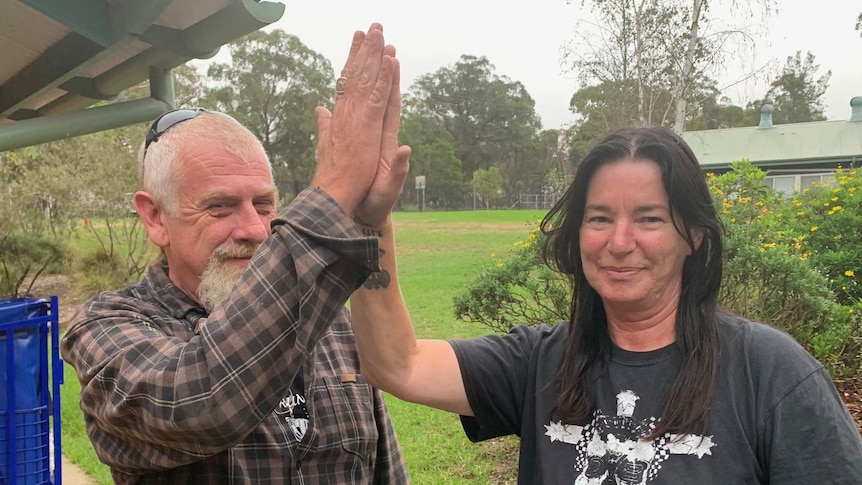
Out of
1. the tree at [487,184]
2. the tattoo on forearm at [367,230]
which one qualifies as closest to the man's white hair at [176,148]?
the tattoo on forearm at [367,230]

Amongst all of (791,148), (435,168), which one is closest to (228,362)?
(791,148)

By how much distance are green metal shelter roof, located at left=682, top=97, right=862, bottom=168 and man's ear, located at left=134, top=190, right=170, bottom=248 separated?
26.9m

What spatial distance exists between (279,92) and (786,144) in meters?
35.3

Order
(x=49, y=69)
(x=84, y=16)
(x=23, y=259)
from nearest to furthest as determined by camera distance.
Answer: (x=84, y=16)
(x=49, y=69)
(x=23, y=259)

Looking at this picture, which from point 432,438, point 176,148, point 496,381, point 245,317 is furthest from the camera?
point 432,438

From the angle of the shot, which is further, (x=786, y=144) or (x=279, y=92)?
(x=279, y=92)

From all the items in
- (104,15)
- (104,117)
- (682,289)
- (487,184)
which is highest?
(487,184)

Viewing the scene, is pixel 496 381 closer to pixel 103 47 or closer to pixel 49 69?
pixel 103 47

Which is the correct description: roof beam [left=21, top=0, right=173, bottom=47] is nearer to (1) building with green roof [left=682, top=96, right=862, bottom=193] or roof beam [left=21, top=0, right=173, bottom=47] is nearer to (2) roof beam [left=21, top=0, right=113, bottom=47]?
(2) roof beam [left=21, top=0, right=113, bottom=47]

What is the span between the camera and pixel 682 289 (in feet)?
5.85

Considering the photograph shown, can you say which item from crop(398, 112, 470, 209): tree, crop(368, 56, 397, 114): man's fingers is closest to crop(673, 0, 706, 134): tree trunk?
crop(368, 56, 397, 114): man's fingers

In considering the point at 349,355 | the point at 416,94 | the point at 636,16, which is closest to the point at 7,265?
the point at 349,355

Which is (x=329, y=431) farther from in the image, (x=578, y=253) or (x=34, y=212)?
(x=34, y=212)

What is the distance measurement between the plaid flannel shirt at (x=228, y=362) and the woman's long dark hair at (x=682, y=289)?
2.20 feet
